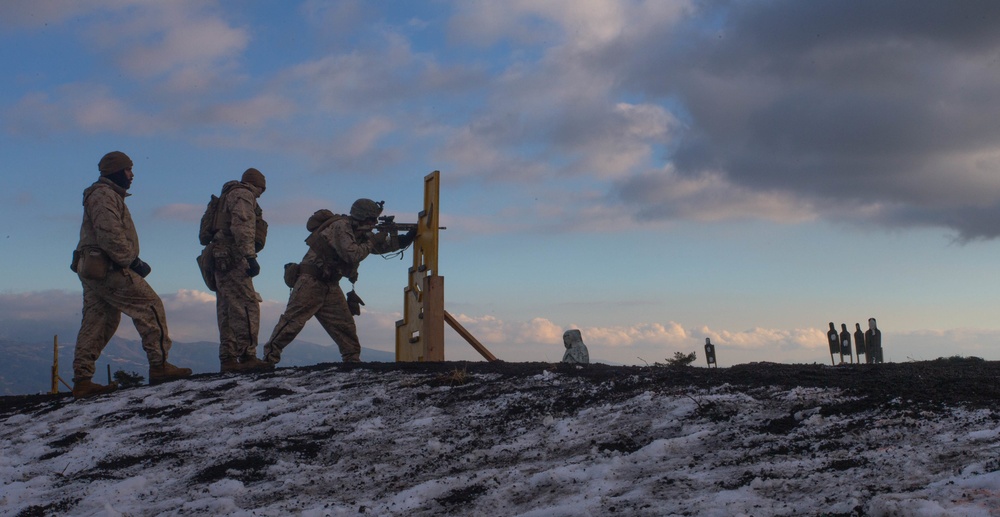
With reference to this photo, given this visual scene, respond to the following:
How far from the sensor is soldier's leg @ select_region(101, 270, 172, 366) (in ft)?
29.5

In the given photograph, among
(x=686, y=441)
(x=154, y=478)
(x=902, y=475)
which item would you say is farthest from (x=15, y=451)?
(x=902, y=475)

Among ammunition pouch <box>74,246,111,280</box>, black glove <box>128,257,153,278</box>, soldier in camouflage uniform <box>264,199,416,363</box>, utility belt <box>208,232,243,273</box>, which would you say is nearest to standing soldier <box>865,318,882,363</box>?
soldier in camouflage uniform <box>264,199,416,363</box>

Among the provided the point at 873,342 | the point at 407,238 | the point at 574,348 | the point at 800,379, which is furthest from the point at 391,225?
the point at 873,342

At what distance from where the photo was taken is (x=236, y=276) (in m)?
10.6

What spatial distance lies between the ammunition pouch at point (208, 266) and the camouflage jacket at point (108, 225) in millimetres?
1331

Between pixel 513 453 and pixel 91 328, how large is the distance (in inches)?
227

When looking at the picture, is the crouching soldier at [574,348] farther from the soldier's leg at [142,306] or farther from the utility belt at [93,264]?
the utility belt at [93,264]

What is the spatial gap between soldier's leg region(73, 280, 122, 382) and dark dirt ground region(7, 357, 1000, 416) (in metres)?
0.68

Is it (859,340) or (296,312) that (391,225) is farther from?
(859,340)

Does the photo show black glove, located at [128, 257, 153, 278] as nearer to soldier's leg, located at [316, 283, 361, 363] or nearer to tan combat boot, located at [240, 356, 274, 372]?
tan combat boot, located at [240, 356, 274, 372]

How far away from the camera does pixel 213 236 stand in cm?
1071

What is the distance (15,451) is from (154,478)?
7.07ft

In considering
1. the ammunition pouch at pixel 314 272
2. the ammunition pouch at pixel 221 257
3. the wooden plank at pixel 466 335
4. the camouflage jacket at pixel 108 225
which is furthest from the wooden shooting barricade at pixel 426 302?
the camouflage jacket at pixel 108 225

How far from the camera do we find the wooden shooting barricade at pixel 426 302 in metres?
10.7
